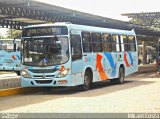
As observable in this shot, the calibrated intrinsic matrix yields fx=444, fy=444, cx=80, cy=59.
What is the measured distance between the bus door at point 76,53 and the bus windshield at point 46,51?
17.9 inches

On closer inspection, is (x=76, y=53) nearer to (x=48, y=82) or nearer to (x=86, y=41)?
(x=86, y=41)

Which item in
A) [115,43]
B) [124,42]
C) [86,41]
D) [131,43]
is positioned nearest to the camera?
[86,41]

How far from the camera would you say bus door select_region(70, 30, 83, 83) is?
18.1 m

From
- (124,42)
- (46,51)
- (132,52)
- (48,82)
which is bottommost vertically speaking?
(48,82)

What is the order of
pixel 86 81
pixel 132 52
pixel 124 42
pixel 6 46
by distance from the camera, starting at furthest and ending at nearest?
pixel 6 46 → pixel 132 52 → pixel 124 42 → pixel 86 81

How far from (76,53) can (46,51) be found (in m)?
1.34

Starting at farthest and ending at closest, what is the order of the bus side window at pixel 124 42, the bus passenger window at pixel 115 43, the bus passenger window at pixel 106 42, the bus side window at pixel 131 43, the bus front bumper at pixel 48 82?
1. the bus side window at pixel 131 43
2. the bus side window at pixel 124 42
3. the bus passenger window at pixel 115 43
4. the bus passenger window at pixel 106 42
5. the bus front bumper at pixel 48 82

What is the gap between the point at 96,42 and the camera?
67.9ft

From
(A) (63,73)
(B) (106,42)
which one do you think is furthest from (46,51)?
(B) (106,42)

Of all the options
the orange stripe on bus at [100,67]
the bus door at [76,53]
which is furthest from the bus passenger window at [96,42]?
the bus door at [76,53]

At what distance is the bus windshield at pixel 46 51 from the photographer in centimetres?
1767

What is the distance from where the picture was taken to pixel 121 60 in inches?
944

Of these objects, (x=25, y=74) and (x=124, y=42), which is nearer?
(x=25, y=74)

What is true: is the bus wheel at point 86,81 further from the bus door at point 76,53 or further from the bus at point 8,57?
the bus at point 8,57
